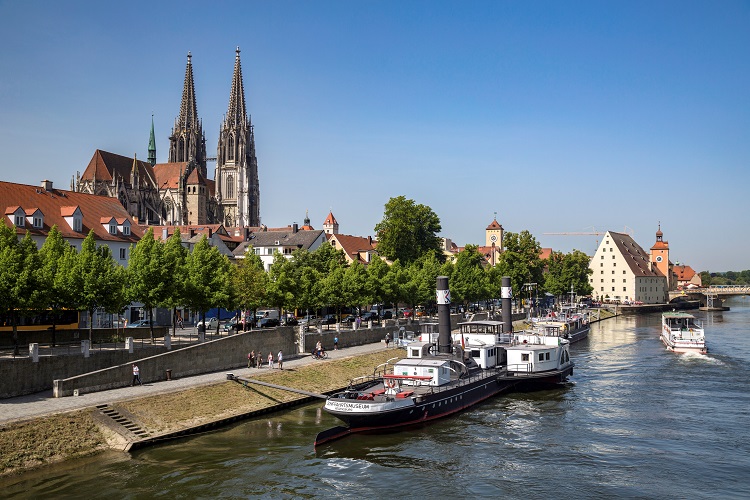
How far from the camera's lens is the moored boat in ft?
135

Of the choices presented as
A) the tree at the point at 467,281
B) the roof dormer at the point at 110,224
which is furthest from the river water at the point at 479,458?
the tree at the point at 467,281

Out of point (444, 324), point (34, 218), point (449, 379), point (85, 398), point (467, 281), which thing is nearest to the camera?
point (85, 398)

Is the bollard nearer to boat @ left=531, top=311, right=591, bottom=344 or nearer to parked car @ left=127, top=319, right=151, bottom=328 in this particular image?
parked car @ left=127, top=319, right=151, bottom=328

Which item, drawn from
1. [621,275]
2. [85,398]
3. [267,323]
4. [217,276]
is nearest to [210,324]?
[267,323]

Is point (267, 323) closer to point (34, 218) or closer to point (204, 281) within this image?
point (204, 281)

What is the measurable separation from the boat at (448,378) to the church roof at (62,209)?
117 feet

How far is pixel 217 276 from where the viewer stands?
64312mm

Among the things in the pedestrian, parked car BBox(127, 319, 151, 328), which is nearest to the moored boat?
the pedestrian

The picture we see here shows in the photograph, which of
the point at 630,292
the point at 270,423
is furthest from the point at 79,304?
the point at 630,292

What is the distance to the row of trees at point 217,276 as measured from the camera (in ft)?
160

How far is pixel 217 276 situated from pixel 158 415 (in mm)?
25086

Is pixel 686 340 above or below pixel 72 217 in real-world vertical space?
below

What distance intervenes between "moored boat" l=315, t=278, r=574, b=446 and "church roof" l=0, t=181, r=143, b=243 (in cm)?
3598

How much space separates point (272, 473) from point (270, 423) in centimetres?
1007
